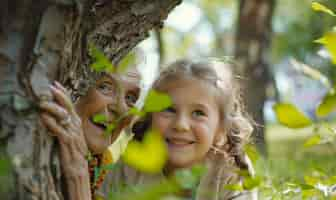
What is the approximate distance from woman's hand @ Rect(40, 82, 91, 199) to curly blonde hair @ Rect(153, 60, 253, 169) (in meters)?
1.22

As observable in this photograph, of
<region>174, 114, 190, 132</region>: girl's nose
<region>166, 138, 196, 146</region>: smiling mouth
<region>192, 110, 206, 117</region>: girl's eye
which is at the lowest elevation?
<region>166, 138, 196, 146</region>: smiling mouth

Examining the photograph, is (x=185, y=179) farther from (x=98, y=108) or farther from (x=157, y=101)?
(x=98, y=108)

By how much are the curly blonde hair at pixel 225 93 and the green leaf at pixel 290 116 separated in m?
1.91

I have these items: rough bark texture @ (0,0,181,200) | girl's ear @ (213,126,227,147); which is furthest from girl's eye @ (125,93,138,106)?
rough bark texture @ (0,0,181,200)

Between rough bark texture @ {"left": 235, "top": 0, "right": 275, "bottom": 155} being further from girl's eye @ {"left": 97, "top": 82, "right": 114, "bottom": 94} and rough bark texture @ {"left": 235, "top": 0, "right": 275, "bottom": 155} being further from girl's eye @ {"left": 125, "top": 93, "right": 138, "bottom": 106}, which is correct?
girl's eye @ {"left": 97, "top": 82, "right": 114, "bottom": 94}

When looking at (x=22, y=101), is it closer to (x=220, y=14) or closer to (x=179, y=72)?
(x=179, y=72)

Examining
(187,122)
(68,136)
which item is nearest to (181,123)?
(187,122)

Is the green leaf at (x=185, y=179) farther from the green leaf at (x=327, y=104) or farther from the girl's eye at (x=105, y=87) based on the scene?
the girl's eye at (x=105, y=87)

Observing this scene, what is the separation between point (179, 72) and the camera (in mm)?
3109

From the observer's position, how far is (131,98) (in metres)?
3.03

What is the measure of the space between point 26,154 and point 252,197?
1492 millimetres

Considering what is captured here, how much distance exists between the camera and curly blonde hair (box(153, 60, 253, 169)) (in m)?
3.11

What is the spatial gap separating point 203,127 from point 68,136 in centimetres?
123

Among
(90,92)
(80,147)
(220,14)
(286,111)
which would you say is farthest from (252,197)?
(220,14)
